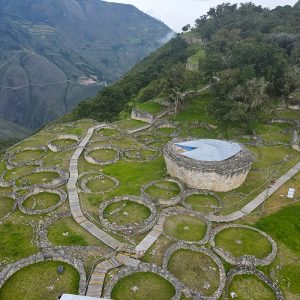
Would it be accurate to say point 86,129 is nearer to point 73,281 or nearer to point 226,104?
point 226,104

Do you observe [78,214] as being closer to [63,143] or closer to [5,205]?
[5,205]

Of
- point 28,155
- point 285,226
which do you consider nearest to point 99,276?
point 285,226

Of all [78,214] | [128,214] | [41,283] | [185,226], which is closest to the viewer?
[41,283]

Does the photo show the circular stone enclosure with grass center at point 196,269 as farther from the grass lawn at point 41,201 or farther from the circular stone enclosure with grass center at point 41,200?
the grass lawn at point 41,201

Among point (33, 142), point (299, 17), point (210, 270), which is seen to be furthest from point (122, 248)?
point (299, 17)

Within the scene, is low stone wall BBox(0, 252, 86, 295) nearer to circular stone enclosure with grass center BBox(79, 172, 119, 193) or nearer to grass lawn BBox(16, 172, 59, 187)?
circular stone enclosure with grass center BBox(79, 172, 119, 193)

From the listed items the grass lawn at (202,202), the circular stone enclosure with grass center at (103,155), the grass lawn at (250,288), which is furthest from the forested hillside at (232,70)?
the grass lawn at (250,288)

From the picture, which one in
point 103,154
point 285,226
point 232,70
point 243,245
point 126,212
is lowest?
point 103,154

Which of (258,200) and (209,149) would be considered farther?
(209,149)
